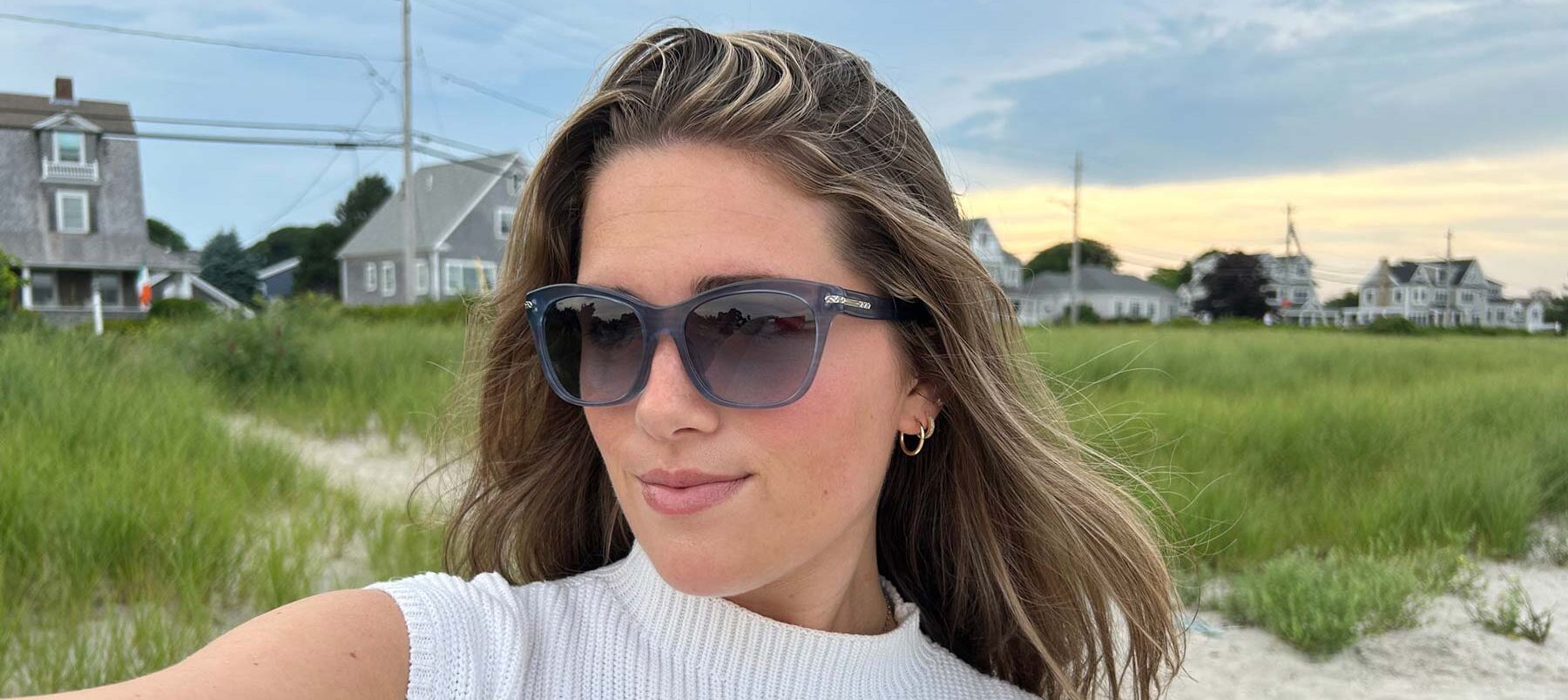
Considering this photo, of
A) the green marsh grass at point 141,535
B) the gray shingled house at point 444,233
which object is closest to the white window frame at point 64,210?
the gray shingled house at point 444,233

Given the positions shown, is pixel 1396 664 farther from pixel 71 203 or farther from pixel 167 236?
pixel 167 236

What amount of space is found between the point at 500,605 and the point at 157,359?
25.6 feet

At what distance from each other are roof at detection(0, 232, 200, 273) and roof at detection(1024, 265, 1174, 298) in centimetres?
5322

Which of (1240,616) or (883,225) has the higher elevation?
(883,225)

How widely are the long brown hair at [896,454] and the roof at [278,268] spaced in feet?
222

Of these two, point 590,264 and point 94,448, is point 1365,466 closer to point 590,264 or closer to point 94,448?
point 590,264

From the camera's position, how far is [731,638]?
4.70ft

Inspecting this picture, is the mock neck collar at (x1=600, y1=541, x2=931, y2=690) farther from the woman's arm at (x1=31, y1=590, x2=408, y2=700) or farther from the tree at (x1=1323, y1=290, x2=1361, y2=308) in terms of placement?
the tree at (x1=1323, y1=290, x2=1361, y2=308)

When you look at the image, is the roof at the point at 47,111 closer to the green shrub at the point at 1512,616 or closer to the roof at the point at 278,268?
the roof at the point at 278,268

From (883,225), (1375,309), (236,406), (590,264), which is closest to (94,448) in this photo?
(236,406)

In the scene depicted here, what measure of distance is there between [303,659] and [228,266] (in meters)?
68.3

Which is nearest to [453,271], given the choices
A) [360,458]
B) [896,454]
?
[360,458]

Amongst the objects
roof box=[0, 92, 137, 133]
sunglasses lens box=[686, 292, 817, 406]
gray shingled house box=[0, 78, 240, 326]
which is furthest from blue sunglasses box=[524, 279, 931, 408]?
roof box=[0, 92, 137, 133]

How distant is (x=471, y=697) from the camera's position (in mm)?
1193
